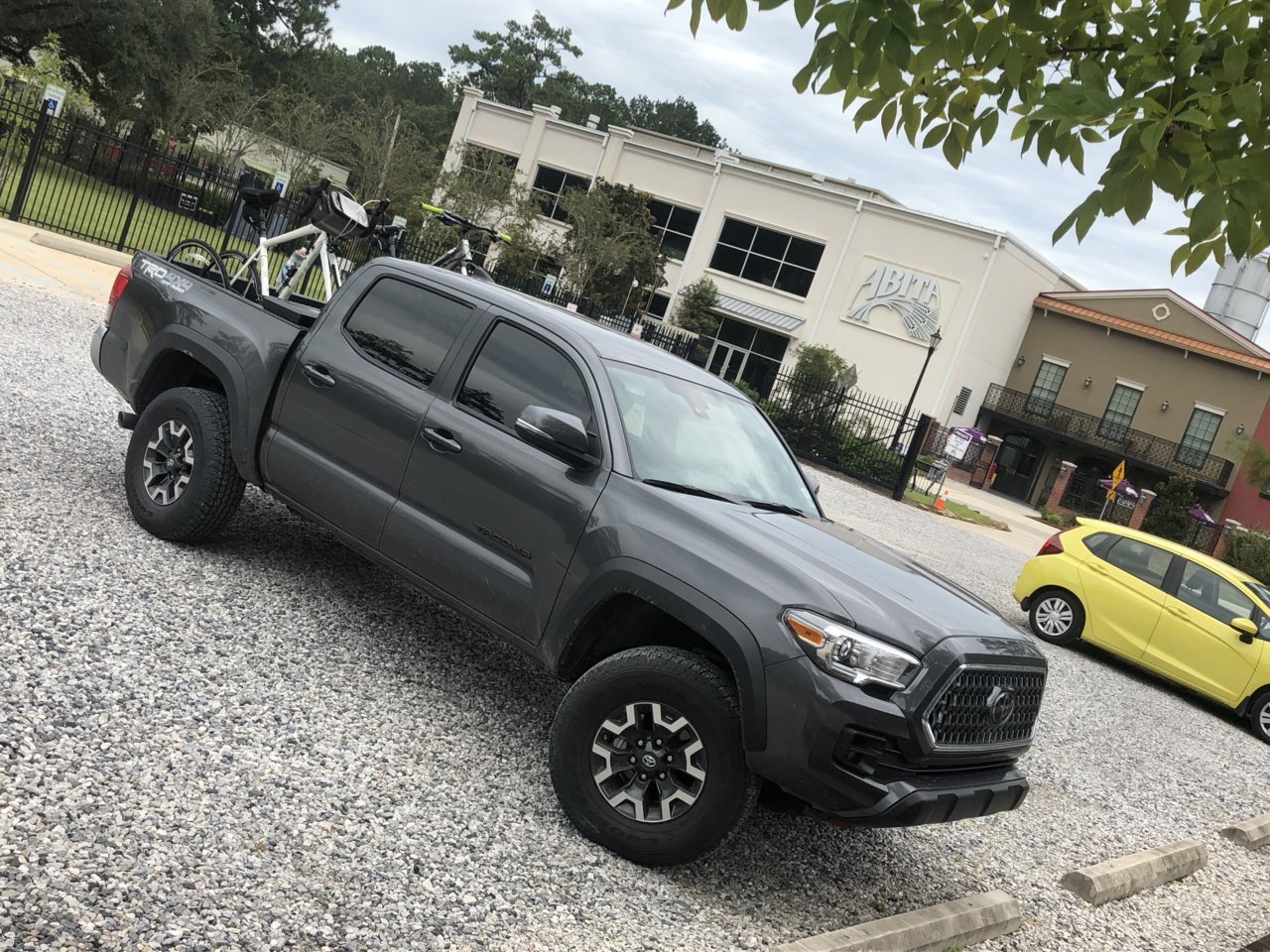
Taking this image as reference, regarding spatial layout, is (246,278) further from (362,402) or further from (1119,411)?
(1119,411)

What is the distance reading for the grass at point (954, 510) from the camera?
24.9 metres

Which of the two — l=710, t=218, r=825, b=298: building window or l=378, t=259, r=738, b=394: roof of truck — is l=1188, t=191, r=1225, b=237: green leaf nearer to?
l=378, t=259, r=738, b=394: roof of truck

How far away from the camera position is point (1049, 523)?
32.8m

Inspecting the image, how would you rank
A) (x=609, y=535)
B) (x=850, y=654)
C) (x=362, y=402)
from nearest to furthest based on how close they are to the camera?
(x=850, y=654)
(x=609, y=535)
(x=362, y=402)

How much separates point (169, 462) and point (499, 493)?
221cm

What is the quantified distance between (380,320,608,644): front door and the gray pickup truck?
0.04ft

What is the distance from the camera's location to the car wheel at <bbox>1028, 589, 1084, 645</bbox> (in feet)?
39.0

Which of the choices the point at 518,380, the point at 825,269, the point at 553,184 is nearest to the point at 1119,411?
the point at 825,269

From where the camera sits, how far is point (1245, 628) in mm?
10797

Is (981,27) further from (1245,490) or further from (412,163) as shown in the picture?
(1245,490)

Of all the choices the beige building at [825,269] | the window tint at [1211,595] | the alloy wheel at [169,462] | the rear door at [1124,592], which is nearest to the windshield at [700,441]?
the alloy wheel at [169,462]

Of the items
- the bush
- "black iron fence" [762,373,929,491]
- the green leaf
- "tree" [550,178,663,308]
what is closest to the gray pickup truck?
the green leaf

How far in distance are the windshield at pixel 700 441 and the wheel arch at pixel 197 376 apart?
195 centimetres

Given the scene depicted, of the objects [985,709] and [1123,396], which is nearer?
[985,709]
